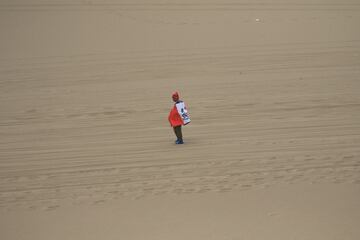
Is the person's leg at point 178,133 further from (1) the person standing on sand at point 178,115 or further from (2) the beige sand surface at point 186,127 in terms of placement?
(2) the beige sand surface at point 186,127

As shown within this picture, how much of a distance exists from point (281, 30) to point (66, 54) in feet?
21.4

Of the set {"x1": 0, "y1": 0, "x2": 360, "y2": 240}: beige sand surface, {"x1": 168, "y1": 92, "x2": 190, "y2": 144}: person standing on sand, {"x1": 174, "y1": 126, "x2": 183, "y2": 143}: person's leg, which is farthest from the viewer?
{"x1": 174, "y1": 126, "x2": 183, "y2": 143}: person's leg

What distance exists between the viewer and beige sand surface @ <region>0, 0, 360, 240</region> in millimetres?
9602

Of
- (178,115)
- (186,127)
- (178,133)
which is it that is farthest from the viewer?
(186,127)

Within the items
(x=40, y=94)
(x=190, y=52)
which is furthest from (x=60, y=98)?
(x=190, y=52)

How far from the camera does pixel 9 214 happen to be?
9.90m

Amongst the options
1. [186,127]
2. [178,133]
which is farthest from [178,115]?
[186,127]

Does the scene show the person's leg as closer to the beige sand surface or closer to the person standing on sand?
the person standing on sand

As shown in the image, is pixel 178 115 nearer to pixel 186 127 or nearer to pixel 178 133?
pixel 178 133

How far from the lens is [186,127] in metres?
14.2

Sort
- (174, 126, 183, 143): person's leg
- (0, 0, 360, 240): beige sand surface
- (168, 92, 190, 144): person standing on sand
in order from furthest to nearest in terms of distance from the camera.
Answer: (174, 126, 183, 143): person's leg, (168, 92, 190, 144): person standing on sand, (0, 0, 360, 240): beige sand surface

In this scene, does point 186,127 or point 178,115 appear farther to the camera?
point 186,127

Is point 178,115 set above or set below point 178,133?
above

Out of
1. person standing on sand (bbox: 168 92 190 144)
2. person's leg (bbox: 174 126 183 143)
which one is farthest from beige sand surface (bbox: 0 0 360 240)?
person standing on sand (bbox: 168 92 190 144)
